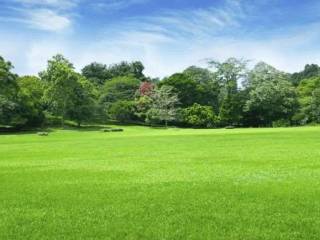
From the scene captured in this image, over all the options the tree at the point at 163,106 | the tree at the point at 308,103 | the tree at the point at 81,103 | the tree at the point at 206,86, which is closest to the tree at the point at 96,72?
the tree at the point at 206,86

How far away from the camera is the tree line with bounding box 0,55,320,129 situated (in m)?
76.8

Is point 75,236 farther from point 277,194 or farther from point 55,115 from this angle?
point 55,115

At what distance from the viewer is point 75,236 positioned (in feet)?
28.5

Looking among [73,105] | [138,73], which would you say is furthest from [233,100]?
[138,73]

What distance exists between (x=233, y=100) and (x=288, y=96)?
31.3 feet

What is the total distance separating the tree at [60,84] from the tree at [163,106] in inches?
612

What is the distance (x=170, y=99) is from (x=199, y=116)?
610cm

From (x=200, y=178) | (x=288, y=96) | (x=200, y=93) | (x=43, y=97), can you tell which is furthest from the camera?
(x=200, y=93)

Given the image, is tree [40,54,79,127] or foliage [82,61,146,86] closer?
tree [40,54,79,127]

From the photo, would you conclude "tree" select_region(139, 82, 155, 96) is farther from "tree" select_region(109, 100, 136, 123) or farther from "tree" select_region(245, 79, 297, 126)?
"tree" select_region(245, 79, 297, 126)

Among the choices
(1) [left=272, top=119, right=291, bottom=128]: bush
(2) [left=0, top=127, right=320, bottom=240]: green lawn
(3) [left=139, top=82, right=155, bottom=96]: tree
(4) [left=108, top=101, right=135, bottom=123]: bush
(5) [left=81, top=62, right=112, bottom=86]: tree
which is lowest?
(2) [left=0, top=127, right=320, bottom=240]: green lawn

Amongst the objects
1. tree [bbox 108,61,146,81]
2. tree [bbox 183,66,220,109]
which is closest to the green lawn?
tree [bbox 183,66,220,109]

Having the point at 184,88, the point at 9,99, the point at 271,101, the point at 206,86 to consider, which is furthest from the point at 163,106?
the point at 9,99

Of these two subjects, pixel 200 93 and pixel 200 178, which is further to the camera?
pixel 200 93
